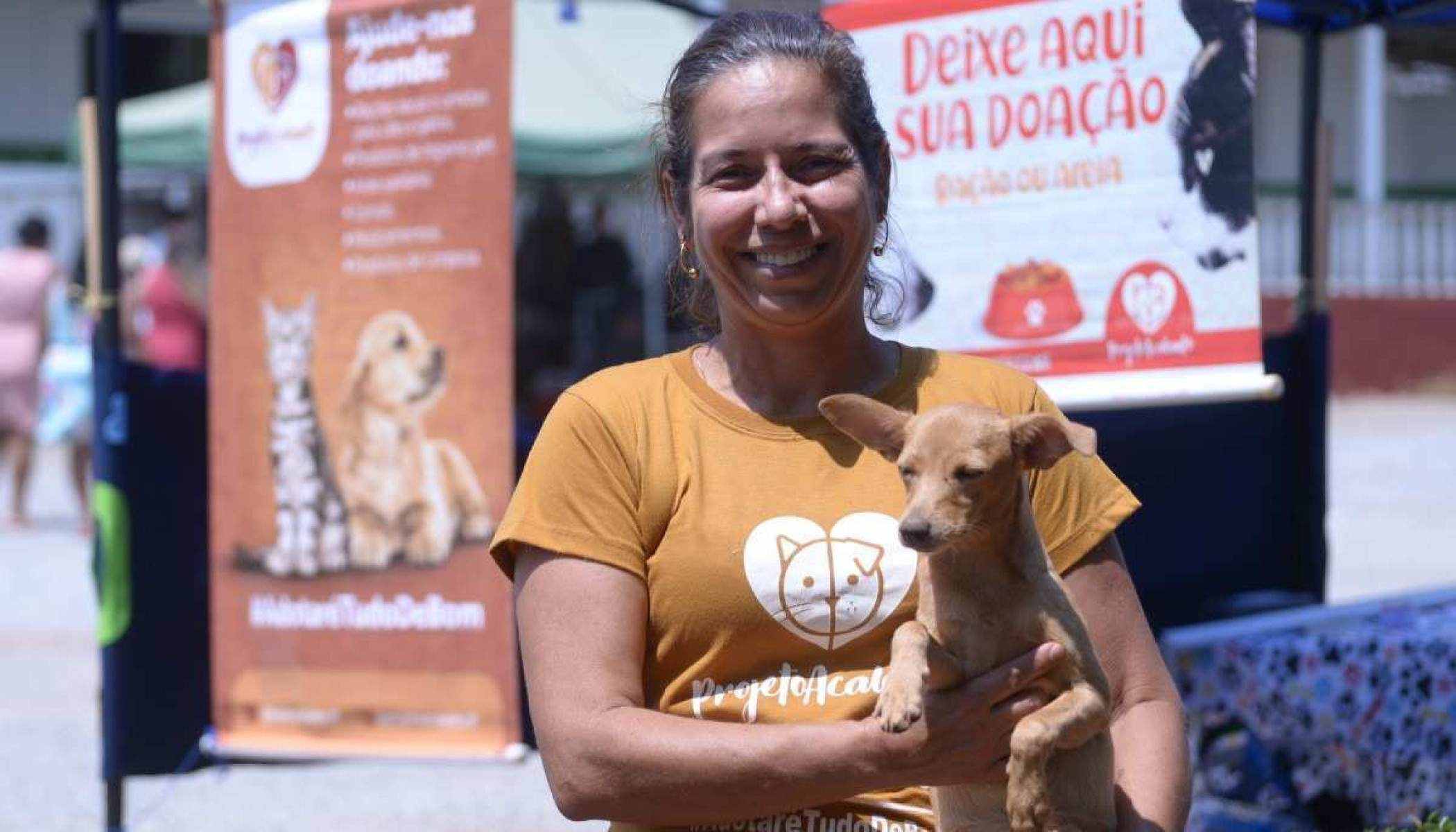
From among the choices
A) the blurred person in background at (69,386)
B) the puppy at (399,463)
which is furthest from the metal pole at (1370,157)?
the puppy at (399,463)

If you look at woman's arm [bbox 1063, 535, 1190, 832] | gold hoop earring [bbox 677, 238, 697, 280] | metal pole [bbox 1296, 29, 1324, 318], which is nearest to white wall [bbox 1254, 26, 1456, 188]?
metal pole [bbox 1296, 29, 1324, 318]

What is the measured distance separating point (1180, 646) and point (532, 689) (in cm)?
282

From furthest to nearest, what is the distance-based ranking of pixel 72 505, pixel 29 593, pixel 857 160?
pixel 72 505, pixel 29 593, pixel 857 160

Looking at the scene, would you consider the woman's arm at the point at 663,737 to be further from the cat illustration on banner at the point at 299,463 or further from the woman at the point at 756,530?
the cat illustration on banner at the point at 299,463

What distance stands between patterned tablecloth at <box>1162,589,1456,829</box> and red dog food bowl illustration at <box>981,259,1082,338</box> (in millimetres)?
1140

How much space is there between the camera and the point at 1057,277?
4.11 metres

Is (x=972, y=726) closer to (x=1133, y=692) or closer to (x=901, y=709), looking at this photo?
(x=901, y=709)

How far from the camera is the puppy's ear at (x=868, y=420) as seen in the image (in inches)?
90.0

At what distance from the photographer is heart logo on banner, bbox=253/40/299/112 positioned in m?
5.01

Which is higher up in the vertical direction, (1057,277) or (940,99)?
(940,99)

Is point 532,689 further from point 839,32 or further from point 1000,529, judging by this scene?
point 839,32

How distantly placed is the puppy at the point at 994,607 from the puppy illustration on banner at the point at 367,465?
2.63 metres

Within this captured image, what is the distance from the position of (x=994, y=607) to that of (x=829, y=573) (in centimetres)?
21

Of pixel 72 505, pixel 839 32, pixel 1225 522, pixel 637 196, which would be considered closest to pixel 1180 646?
pixel 1225 522
